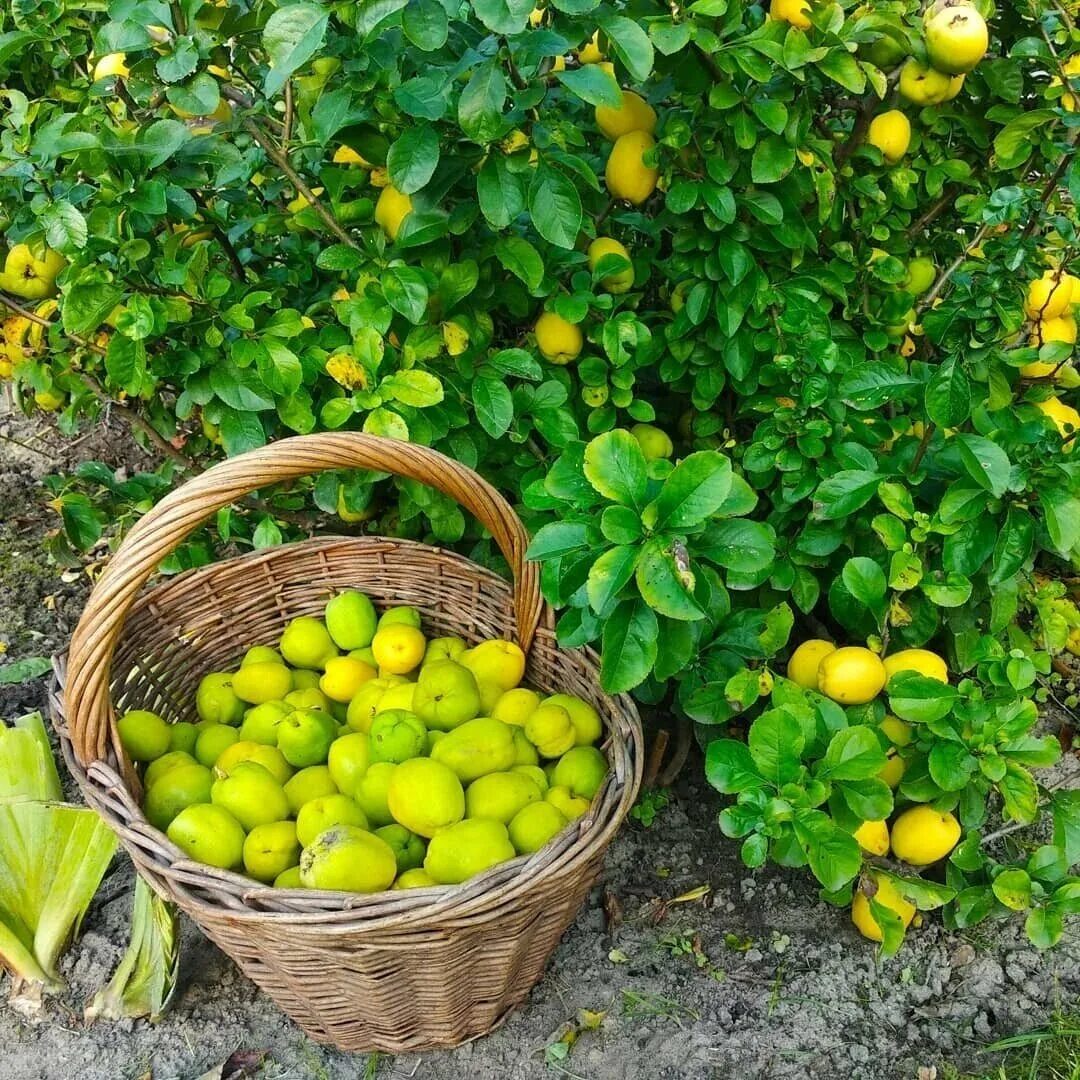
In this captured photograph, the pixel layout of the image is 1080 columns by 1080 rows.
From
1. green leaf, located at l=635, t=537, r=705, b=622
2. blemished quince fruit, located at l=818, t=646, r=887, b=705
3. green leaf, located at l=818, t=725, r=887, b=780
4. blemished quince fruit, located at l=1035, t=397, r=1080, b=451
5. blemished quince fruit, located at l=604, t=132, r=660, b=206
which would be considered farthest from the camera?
blemished quince fruit, located at l=1035, t=397, r=1080, b=451

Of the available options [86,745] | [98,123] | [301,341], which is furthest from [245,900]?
[98,123]

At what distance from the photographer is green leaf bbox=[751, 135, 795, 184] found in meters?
1.68

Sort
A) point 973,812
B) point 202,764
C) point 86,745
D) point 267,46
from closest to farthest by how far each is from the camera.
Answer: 1. point 267,46
2. point 86,745
3. point 973,812
4. point 202,764

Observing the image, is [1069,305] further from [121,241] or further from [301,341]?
[121,241]

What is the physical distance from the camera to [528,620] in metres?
1.85

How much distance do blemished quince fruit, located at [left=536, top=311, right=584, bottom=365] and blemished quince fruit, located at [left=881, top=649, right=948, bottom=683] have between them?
0.78 metres

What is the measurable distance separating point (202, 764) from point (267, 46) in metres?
1.18

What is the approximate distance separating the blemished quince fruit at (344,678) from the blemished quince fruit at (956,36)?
1447 mm

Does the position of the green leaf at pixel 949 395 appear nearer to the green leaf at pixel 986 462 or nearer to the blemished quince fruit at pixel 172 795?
the green leaf at pixel 986 462

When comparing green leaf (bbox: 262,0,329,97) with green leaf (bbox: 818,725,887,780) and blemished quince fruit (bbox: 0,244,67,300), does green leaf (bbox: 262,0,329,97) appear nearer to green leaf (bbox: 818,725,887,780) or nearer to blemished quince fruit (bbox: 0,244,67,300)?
blemished quince fruit (bbox: 0,244,67,300)

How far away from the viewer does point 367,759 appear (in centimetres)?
171

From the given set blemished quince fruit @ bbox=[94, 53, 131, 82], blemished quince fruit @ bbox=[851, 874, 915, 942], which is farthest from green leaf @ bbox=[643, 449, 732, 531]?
blemished quince fruit @ bbox=[94, 53, 131, 82]

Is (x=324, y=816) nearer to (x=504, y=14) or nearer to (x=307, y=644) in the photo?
(x=307, y=644)

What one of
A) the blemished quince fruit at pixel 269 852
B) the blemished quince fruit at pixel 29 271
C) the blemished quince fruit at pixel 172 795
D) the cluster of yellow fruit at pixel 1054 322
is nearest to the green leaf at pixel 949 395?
the cluster of yellow fruit at pixel 1054 322
